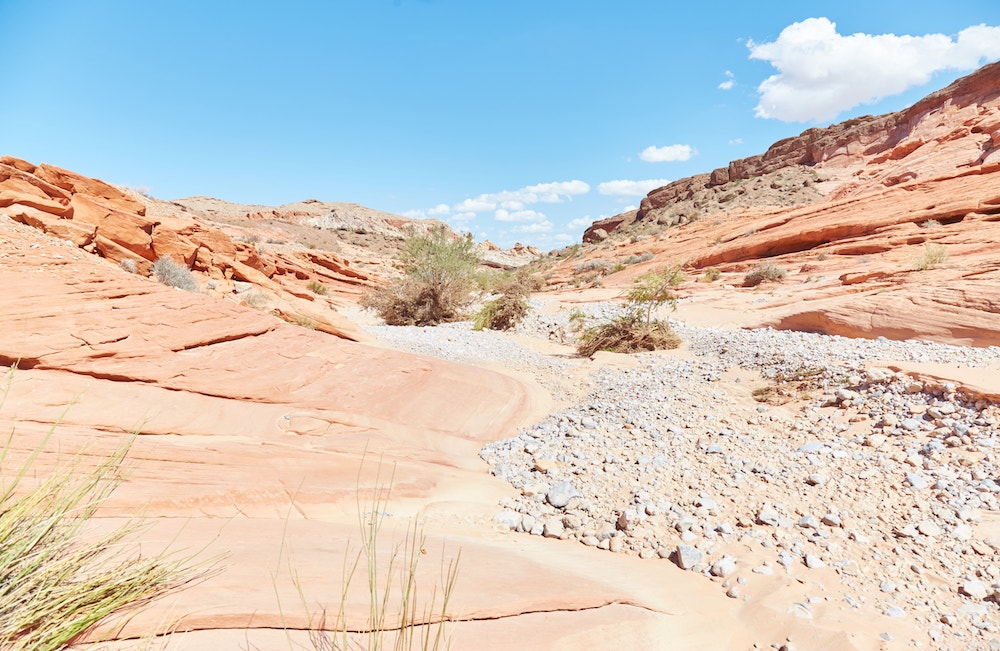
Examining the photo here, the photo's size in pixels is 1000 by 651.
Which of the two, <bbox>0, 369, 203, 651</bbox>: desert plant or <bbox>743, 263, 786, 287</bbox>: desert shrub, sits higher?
<bbox>743, 263, 786, 287</bbox>: desert shrub

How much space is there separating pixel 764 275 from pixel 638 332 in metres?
10.6

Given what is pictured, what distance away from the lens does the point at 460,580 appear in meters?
2.31

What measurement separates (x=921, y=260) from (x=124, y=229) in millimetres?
21035

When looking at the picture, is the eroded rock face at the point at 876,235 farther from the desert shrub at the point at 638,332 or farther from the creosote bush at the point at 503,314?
the creosote bush at the point at 503,314

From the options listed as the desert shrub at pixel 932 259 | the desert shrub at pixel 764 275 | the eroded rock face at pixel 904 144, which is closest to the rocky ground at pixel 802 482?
the desert shrub at pixel 932 259

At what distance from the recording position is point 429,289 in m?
14.9

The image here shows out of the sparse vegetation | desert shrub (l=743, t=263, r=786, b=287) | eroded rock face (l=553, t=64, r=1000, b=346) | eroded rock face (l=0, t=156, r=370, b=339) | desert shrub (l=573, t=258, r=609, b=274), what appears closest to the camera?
eroded rock face (l=553, t=64, r=1000, b=346)

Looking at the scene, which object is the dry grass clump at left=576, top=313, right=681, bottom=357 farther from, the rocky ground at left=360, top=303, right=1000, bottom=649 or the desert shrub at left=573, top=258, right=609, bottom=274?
the desert shrub at left=573, top=258, right=609, bottom=274

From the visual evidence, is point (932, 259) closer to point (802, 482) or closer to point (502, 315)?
point (502, 315)

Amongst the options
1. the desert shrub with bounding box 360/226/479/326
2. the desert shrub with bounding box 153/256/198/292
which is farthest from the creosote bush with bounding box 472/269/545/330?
the desert shrub with bounding box 153/256/198/292

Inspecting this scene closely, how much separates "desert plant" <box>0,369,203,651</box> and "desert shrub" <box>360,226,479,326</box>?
1289cm

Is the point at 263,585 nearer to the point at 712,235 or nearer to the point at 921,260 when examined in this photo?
the point at 921,260

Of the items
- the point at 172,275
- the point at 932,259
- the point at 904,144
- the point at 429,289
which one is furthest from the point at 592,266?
the point at 172,275

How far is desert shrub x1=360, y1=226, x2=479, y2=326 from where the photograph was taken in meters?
14.8
